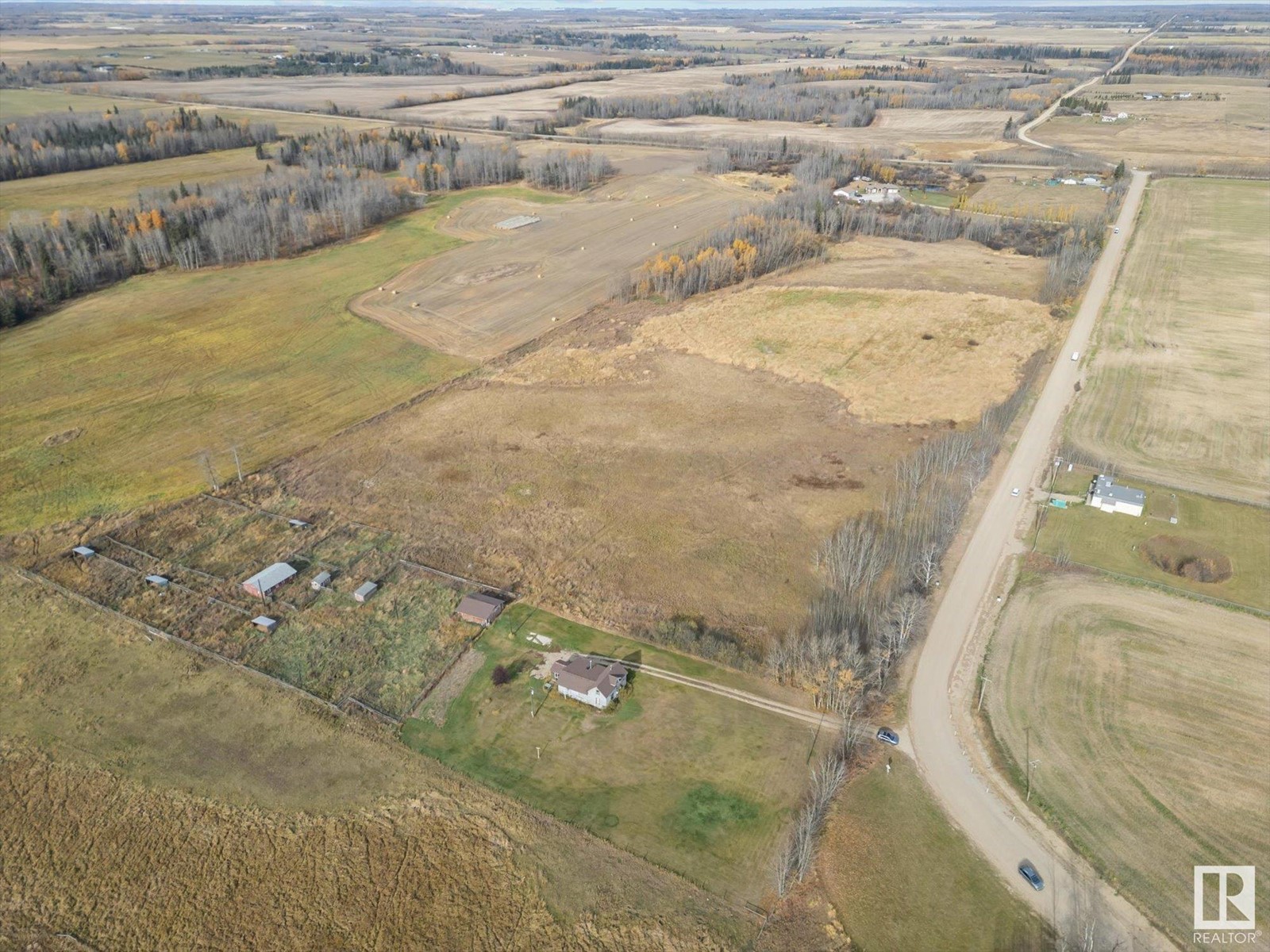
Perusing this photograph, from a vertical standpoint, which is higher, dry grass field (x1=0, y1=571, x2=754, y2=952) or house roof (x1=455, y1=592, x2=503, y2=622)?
house roof (x1=455, y1=592, x2=503, y2=622)

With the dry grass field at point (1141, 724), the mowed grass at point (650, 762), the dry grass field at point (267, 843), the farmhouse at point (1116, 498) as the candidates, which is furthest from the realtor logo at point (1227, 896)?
the farmhouse at point (1116, 498)

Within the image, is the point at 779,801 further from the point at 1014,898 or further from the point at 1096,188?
the point at 1096,188

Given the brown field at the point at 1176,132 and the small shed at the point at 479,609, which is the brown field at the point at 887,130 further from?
the small shed at the point at 479,609

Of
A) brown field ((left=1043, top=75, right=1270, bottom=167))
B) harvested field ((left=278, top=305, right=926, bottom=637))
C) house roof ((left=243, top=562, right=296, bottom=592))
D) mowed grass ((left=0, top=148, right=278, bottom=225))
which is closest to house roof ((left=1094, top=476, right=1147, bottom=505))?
harvested field ((left=278, top=305, right=926, bottom=637))

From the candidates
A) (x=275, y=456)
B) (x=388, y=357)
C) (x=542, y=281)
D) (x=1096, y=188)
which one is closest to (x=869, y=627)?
(x=275, y=456)

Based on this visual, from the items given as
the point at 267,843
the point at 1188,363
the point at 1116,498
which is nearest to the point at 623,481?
the point at 267,843

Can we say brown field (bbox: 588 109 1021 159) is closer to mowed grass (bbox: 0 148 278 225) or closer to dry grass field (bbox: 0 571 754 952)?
mowed grass (bbox: 0 148 278 225)
